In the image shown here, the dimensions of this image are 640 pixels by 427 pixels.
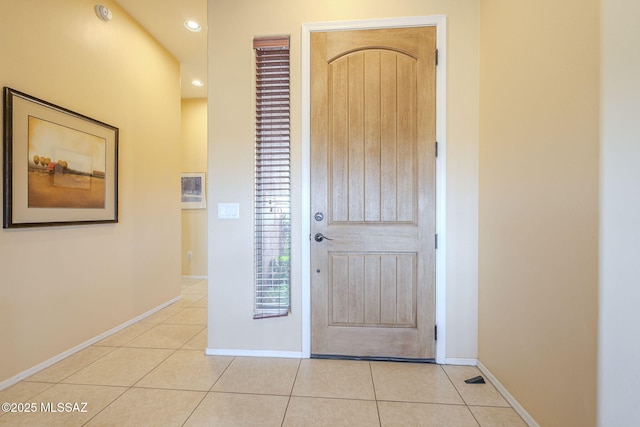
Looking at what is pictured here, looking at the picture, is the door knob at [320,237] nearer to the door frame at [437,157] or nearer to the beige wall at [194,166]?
the door frame at [437,157]

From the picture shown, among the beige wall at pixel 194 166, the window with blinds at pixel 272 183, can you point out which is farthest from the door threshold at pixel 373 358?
the beige wall at pixel 194 166

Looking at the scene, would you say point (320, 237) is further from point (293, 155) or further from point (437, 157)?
point (437, 157)

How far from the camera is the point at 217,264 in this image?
212 cm

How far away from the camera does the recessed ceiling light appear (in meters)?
2.72

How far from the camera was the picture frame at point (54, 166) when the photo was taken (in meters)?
1.74

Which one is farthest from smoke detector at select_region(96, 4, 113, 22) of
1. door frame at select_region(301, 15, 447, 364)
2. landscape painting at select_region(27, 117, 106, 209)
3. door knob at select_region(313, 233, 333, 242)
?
door knob at select_region(313, 233, 333, 242)

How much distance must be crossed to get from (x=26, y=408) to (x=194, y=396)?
35.6 inches

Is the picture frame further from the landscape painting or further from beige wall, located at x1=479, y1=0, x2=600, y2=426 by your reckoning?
beige wall, located at x1=479, y1=0, x2=600, y2=426

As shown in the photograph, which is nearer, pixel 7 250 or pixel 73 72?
pixel 7 250

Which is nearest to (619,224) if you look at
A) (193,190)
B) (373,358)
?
(373,358)

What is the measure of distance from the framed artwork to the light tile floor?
8.69 ft

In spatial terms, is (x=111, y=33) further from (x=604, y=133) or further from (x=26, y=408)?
(x=604, y=133)

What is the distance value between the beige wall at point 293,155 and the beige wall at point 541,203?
0.11 meters

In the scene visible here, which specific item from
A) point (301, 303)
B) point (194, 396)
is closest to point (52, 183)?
point (194, 396)
